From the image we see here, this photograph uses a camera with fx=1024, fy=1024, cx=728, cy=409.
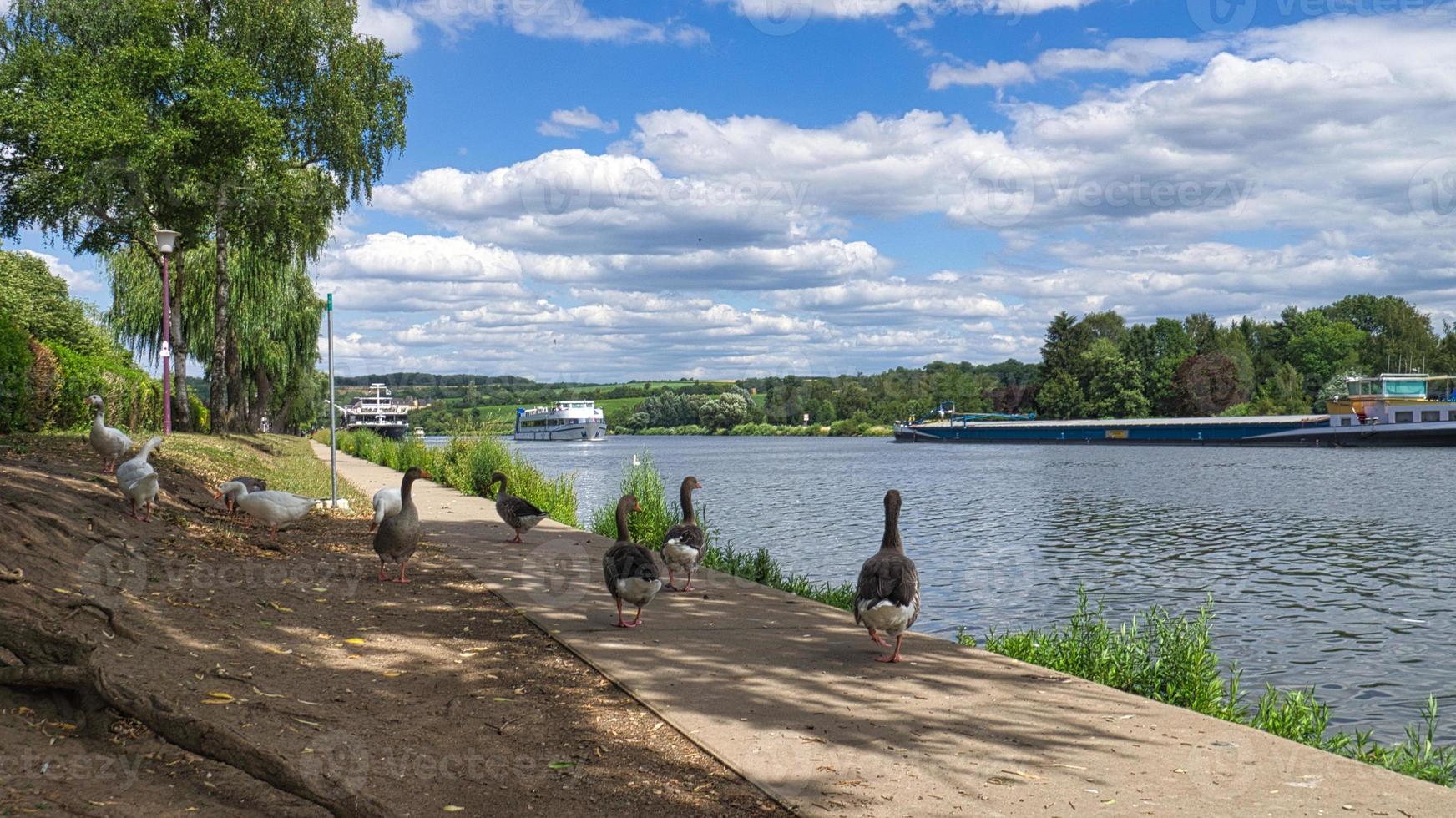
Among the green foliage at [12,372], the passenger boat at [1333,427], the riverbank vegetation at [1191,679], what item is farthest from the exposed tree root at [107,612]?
the passenger boat at [1333,427]

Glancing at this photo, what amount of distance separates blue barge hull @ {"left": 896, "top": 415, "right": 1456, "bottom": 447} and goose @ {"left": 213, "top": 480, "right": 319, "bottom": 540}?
76.7 meters

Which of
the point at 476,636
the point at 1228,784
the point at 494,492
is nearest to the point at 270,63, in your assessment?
the point at 494,492

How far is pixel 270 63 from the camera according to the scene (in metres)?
27.8

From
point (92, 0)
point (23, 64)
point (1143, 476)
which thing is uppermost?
point (92, 0)

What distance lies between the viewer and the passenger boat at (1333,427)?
7069 cm

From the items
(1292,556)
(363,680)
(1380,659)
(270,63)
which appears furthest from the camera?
(270,63)

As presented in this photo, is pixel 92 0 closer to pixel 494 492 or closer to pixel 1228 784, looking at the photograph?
pixel 494 492

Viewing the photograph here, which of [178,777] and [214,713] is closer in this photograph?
[178,777]

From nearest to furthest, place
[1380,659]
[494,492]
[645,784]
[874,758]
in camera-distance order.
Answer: [645,784] → [874,758] → [1380,659] → [494,492]

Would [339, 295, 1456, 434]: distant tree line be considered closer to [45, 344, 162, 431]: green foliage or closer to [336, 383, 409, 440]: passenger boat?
[336, 383, 409, 440]: passenger boat

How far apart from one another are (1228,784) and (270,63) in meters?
29.3

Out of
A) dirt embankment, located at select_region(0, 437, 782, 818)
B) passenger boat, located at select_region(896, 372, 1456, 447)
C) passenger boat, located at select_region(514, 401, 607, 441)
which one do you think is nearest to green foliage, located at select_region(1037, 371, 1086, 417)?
passenger boat, located at select_region(896, 372, 1456, 447)

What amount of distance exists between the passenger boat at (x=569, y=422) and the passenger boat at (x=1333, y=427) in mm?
42077

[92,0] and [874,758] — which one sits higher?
[92,0]
